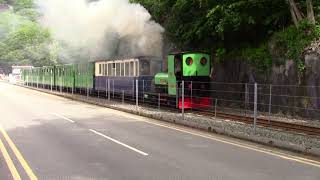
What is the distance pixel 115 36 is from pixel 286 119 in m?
20.9

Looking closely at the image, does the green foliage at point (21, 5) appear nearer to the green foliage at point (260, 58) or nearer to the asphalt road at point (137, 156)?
the green foliage at point (260, 58)

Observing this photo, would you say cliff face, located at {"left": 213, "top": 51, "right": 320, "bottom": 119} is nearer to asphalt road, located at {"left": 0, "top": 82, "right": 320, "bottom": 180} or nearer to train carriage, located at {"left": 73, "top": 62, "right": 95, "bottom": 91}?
asphalt road, located at {"left": 0, "top": 82, "right": 320, "bottom": 180}

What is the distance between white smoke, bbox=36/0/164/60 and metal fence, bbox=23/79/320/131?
11.4 ft

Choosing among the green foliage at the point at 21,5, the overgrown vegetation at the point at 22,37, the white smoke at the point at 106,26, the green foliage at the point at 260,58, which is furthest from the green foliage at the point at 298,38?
the green foliage at the point at 21,5

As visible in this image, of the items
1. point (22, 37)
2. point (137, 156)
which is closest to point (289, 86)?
point (137, 156)

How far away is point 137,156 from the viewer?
11492 millimetres

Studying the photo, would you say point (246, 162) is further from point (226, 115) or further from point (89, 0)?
point (89, 0)

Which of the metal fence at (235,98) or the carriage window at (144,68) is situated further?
the carriage window at (144,68)

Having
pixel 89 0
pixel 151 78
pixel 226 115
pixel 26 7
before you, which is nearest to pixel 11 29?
pixel 26 7

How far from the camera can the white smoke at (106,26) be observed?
33.6 m

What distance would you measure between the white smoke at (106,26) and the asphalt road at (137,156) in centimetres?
1636

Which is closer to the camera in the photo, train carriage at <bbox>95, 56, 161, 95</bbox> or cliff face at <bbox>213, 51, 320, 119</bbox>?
cliff face at <bbox>213, 51, 320, 119</bbox>

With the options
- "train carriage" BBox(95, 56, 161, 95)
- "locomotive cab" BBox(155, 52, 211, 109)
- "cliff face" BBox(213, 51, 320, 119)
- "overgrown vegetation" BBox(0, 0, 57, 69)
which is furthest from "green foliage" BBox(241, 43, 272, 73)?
"overgrown vegetation" BBox(0, 0, 57, 69)

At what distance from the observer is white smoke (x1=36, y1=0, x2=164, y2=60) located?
110ft
